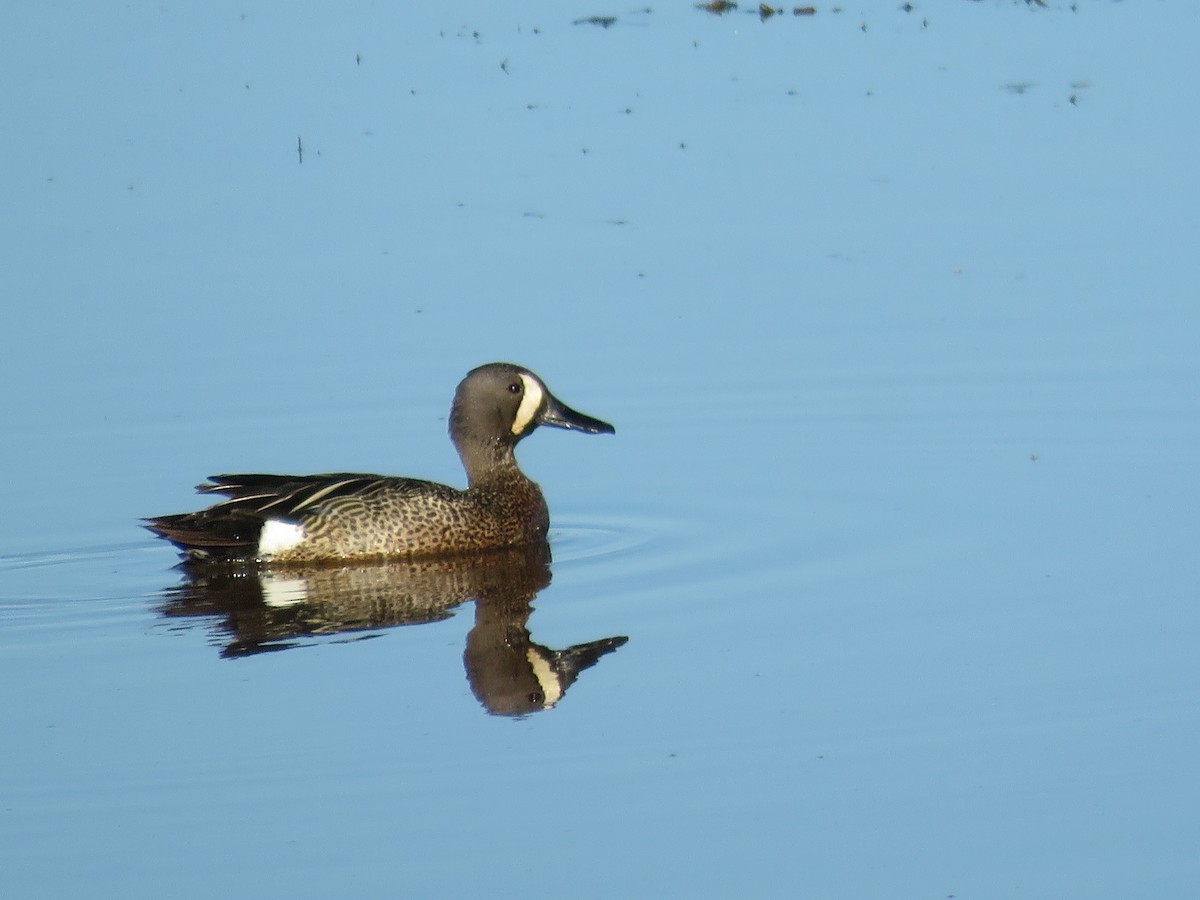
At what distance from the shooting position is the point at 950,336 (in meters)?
11.5

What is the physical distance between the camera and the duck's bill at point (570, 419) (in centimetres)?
1012

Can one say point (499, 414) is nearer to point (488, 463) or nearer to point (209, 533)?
point (488, 463)

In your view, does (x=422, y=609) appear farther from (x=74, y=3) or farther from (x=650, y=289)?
(x=74, y=3)

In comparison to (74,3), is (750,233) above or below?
below

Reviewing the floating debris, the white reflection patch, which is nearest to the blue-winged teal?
the white reflection patch

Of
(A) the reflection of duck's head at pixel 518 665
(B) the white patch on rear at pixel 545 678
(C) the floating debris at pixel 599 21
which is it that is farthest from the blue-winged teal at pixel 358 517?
(C) the floating debris at pixel 599 21

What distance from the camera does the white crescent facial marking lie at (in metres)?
10.2

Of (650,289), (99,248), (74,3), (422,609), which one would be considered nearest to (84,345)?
(99,248)

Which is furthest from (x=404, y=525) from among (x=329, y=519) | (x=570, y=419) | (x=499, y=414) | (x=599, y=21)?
(x=599, y=21)

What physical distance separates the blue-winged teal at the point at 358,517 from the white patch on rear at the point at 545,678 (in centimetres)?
182

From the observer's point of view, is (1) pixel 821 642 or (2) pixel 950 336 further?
(2) pixel 950 336

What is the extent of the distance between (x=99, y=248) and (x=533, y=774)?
791 cm

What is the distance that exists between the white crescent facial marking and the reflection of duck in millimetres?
655

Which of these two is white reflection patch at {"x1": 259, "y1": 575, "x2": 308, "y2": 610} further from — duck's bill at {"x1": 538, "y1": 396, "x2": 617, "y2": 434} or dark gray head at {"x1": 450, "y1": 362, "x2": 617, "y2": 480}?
duck's bill at {"x1": 538, "y1": 396, "x2": 617, "y2": 434}
